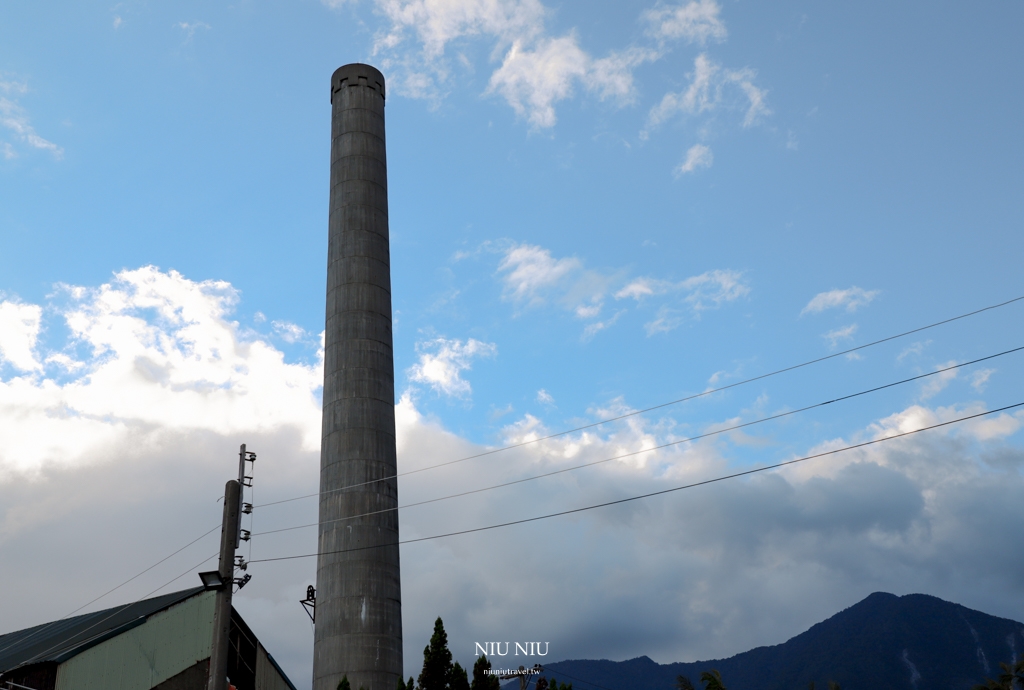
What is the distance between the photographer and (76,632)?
35250 millimetres

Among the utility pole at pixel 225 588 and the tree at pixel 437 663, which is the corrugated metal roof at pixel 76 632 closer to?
the tree at pixel 437 663

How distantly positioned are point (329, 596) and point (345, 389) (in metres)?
8.58

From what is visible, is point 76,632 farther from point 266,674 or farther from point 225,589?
point 225,589

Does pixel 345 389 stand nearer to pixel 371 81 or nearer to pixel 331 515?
pixel 331 515

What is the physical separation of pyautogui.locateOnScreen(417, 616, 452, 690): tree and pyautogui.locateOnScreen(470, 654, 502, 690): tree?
937 millimetres

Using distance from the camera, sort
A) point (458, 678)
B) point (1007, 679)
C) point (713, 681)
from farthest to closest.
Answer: point (1007, 679) → point (713, 681) → point (458, 678)

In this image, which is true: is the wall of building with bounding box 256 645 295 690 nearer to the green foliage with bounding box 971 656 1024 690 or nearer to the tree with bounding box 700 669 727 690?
the tree with bounding box 700 669 727 690

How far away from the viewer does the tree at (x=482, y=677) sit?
101ft

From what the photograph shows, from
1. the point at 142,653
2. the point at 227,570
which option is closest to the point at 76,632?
the point at 142,653

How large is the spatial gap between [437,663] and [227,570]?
12415 millimetres

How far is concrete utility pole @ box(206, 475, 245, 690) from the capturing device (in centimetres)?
1942

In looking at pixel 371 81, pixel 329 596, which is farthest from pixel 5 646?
pixel 371 81

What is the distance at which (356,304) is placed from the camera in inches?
1623

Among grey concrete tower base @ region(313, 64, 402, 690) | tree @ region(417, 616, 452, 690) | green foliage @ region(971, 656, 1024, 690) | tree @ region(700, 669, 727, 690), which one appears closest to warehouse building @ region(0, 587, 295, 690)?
grey concrete tower base @ region(313, 64, 402, 690)
